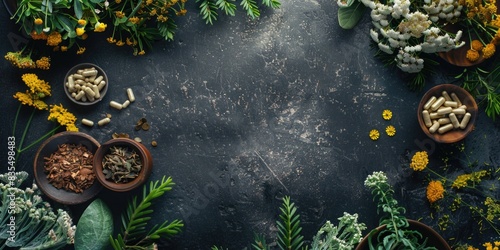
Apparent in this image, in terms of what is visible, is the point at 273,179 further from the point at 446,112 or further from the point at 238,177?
the point at 446,112

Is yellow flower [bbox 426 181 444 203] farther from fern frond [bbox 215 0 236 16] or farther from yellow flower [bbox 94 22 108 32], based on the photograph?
yellow flower [bbox 94 22 108 32]

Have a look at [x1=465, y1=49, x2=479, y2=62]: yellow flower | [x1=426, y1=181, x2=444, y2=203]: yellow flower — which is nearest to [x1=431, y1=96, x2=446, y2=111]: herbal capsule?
[x1=465, y1=49, x2=479, y2=62]: yellow flower

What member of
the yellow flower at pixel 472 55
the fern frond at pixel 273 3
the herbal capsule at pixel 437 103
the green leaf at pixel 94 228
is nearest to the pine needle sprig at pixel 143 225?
the green leaf at pixel 94 228

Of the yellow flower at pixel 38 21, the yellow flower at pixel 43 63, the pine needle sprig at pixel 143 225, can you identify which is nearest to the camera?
the yellow flower at pixel 38 21

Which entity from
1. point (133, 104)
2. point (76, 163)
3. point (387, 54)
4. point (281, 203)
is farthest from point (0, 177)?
point (387, 54)

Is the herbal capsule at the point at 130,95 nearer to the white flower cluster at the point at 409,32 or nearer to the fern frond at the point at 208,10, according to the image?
the fern frond at the point at 208,10

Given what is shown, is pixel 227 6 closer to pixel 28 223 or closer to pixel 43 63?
pixel 43 63
